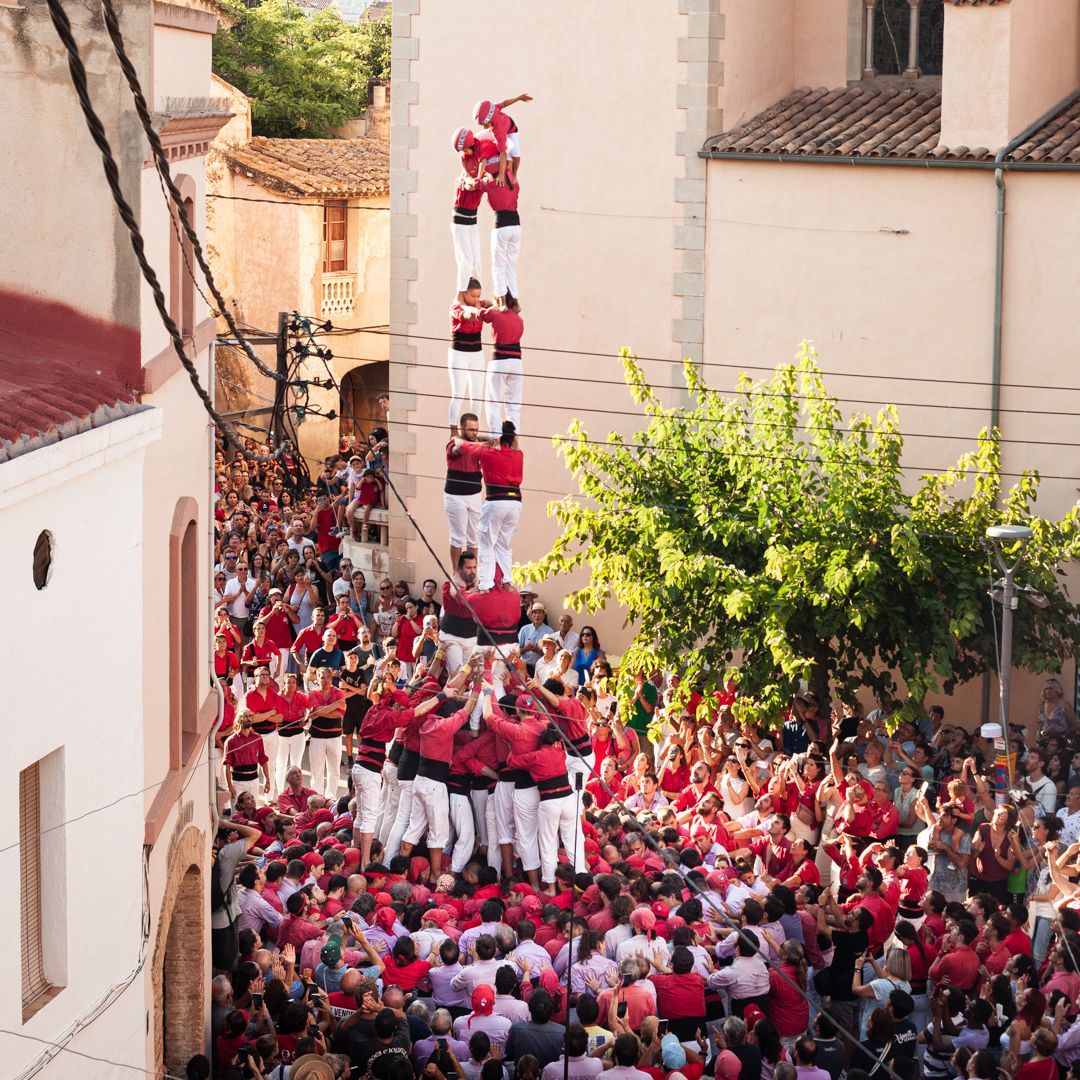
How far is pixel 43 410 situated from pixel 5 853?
7.25ft

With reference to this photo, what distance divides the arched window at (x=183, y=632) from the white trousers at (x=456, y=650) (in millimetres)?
3249

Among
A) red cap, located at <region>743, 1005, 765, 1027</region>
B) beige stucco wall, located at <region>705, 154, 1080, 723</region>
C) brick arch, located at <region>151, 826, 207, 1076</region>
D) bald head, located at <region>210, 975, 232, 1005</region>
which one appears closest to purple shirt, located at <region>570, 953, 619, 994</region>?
red cap, located at <region>743, 1005, 765, 1027</region>

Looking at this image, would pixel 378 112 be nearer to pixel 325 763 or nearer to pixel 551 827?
pixel 325 763

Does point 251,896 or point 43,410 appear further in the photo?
point 251,896

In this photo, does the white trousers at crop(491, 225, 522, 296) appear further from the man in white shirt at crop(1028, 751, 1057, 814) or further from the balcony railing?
the balcony railing

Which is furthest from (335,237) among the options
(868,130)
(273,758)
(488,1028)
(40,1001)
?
(40,1001)

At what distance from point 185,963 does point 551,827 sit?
11.4ft

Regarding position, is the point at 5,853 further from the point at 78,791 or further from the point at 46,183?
the point at 46,183

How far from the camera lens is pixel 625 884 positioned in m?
15.2

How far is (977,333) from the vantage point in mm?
22359

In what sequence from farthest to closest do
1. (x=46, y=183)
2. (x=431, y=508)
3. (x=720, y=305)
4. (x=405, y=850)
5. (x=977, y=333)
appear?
1. (x=431, y=508)
2. (x=720, y=305)
3. (x=977, y=333)
4. (x=405, y=850)
5. (x=46, y=183)

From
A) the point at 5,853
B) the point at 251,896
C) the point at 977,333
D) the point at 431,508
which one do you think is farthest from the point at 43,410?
the point at 431,508

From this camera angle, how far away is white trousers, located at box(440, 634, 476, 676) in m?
17.3

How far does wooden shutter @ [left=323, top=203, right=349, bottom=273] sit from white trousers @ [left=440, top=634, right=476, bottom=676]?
67.5 ft
